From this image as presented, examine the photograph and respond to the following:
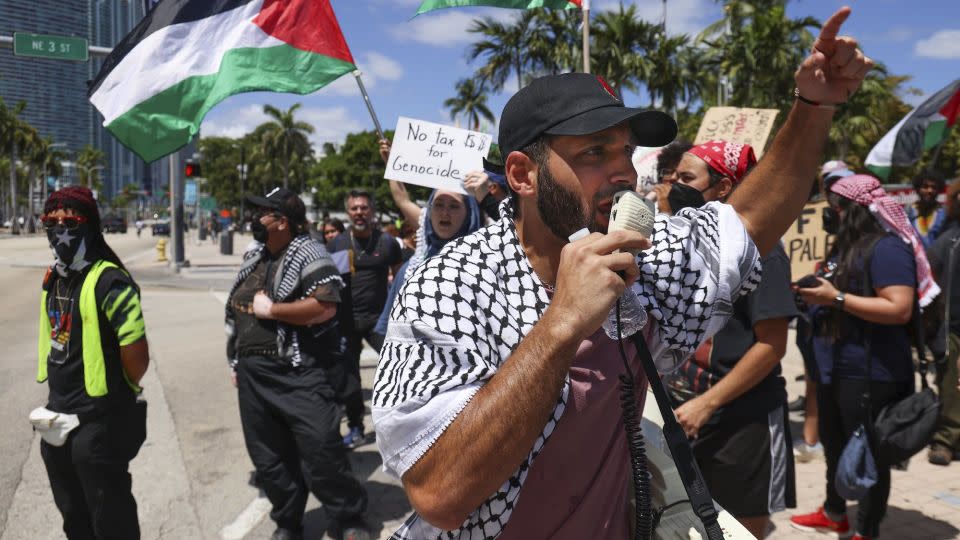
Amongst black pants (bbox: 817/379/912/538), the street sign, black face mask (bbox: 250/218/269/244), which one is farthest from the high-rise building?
black pants (bbox: 817/379/912/538)

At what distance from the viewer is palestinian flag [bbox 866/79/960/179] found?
319 inches

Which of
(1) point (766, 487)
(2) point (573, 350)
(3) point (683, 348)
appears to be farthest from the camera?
(1) point (766, 487)

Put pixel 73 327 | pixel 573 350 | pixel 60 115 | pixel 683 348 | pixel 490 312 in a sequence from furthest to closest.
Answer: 1. pixel 60 115
2. pixel 73 327
3. pixel 683 348
4. pixel 490 312
5. pixel 573 350

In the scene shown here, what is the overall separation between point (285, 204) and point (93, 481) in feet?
5.78

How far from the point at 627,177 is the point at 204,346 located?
1013 cm

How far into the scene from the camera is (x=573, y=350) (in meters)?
1.26

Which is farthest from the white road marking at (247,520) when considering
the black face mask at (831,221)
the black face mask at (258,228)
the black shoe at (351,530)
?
the black face mask at (831,221)

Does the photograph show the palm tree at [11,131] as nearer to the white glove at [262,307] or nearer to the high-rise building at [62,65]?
the high-rise building at [62,65]

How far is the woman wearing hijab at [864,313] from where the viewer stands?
140 inches

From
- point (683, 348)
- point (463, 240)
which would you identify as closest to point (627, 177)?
point (463, 240)

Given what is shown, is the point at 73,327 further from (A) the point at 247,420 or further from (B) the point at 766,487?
(B) the point at 766,487

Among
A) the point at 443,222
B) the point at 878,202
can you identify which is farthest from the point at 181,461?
the point at 878,202

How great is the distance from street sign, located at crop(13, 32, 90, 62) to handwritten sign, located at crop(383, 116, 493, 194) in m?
12.1

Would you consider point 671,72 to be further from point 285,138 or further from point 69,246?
point 285,138
